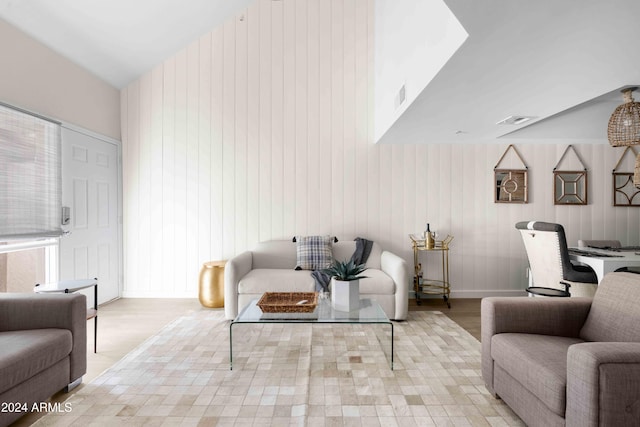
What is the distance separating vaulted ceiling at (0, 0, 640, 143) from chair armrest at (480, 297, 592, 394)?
1.42 metres

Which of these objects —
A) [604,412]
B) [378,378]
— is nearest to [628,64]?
[604,412]

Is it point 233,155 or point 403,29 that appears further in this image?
point 233,155

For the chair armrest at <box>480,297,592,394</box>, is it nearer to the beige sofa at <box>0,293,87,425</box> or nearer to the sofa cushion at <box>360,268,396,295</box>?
the sofa cushion at <box>360,268,396,295</box>

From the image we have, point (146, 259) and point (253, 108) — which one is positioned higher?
point (253, 108)

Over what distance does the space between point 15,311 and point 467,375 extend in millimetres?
2855

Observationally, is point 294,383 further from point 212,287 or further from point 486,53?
point 486,53

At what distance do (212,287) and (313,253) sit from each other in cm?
121

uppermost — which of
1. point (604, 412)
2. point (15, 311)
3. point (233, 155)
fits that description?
point (233, 155)

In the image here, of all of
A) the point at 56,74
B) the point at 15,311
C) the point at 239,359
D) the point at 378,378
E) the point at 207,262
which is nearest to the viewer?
the point at 15,311

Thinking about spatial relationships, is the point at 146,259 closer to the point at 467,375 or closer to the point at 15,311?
the point at 15,311

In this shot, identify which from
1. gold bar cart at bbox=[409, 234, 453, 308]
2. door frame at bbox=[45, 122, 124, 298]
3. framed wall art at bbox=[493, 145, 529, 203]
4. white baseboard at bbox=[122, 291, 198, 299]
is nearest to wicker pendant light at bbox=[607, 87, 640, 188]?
framed wall art at bbox=[493, 145, 529, 203]

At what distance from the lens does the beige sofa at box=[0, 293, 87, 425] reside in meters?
1.79

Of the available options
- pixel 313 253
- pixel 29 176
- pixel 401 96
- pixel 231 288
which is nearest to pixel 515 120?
pixel 401 96

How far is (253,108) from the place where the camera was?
15.6ft
